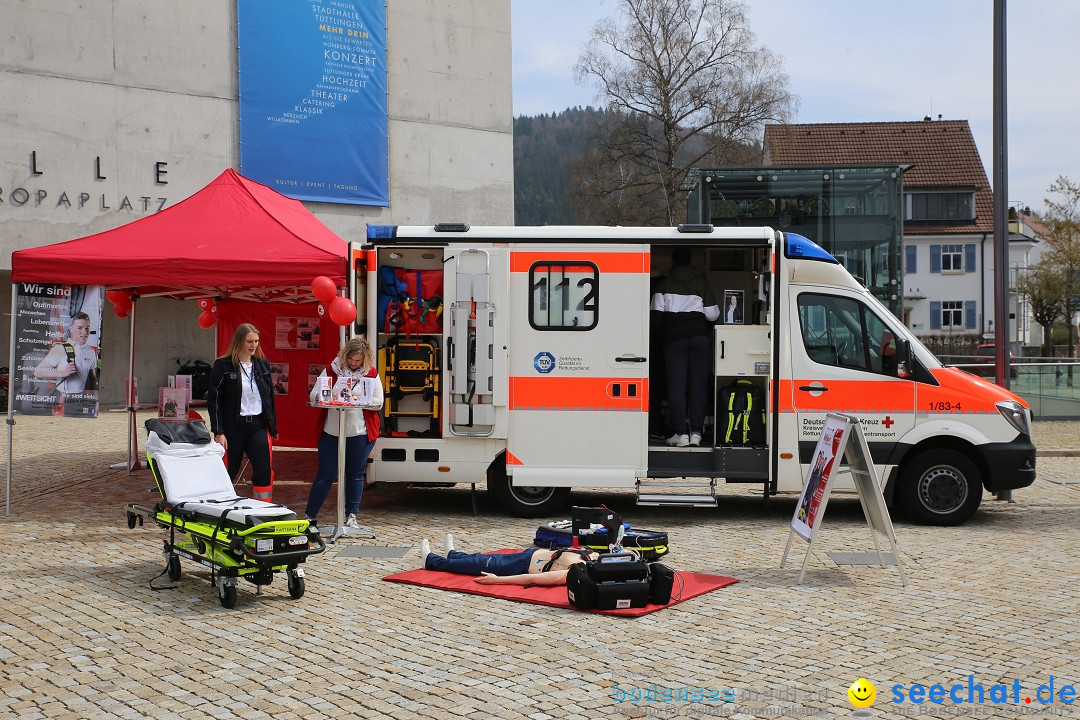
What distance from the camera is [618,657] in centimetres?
574

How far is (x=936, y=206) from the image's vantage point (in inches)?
2080

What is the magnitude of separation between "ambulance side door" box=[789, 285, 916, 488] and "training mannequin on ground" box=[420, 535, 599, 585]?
346 centimetres

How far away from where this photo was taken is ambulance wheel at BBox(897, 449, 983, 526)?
1008 centimetres

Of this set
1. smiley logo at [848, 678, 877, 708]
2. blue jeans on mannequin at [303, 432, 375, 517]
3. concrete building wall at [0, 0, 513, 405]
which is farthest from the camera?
concrete building wall at [0, 0, 513, 405]

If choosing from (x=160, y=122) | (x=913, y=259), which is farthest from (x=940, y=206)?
(x=160, y=122)

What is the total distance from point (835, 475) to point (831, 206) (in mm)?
10265

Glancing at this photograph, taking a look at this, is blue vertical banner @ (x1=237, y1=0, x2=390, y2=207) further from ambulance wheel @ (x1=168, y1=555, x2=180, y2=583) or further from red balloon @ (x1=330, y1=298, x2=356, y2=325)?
ambulance wheel @ (x1=168, y1=555, x2=180, y2=583)

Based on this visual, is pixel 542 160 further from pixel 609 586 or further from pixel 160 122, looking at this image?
pixel 609 586

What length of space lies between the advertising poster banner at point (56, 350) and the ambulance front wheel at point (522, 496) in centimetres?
388

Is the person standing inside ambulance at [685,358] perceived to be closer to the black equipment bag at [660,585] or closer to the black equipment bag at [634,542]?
the black equipment bag at [634,542]

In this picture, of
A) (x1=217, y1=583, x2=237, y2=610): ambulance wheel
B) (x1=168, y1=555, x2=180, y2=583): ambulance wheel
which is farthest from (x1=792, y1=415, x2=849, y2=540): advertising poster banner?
(x1=168, y1=555, x2=180, y2=583): ambulance wheel

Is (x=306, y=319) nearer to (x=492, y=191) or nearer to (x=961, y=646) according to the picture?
(x=961, y=646)

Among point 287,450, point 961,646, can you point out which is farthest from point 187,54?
point 961,646

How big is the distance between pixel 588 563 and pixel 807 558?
170cm
